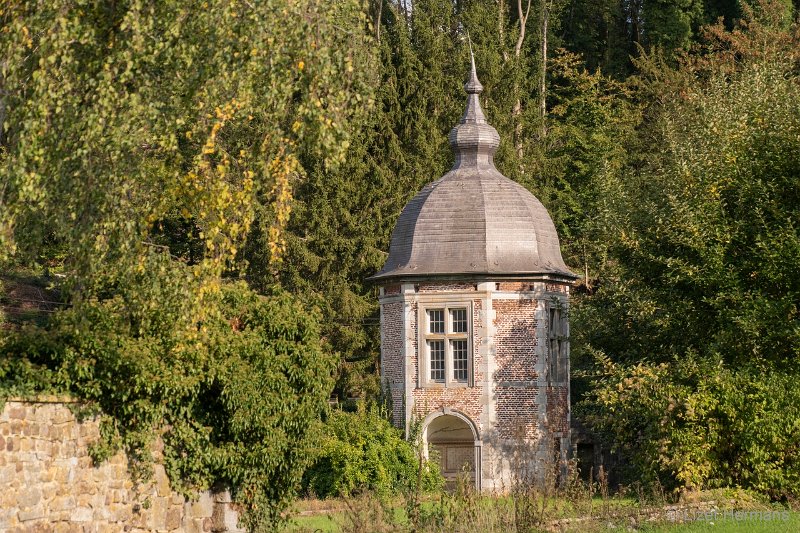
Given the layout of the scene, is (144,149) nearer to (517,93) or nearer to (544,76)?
(517,93)

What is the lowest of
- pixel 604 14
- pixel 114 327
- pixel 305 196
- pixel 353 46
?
pixel 114 327

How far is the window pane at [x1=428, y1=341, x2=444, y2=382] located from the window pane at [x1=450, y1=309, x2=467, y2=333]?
44cm

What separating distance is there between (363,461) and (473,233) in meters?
5.48

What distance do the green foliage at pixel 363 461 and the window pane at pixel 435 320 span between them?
2.33 m

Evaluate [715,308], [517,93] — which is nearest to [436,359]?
[715,308]

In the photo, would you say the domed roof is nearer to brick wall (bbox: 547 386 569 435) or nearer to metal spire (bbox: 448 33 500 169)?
metal spire (bbox: 448 33 500 169)

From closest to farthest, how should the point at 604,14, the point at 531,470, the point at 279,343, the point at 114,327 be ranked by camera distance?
the point at 114,327, the point at 279,343, the point at 531,470, the point at 604,14

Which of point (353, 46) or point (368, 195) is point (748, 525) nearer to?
point (353, 46)

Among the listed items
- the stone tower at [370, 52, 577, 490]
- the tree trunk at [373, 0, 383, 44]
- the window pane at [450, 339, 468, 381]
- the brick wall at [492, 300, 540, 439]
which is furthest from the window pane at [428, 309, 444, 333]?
the tree trunk at [373, 0, 383, 44]

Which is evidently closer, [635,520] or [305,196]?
[635,520]

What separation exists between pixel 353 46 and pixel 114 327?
4245 mm

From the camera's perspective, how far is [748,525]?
15039 millimetres

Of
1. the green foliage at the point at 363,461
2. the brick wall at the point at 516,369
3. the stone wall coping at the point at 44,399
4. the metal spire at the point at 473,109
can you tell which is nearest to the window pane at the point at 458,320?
the brick wall at the point at 516,369

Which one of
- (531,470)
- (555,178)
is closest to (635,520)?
(531,470)
